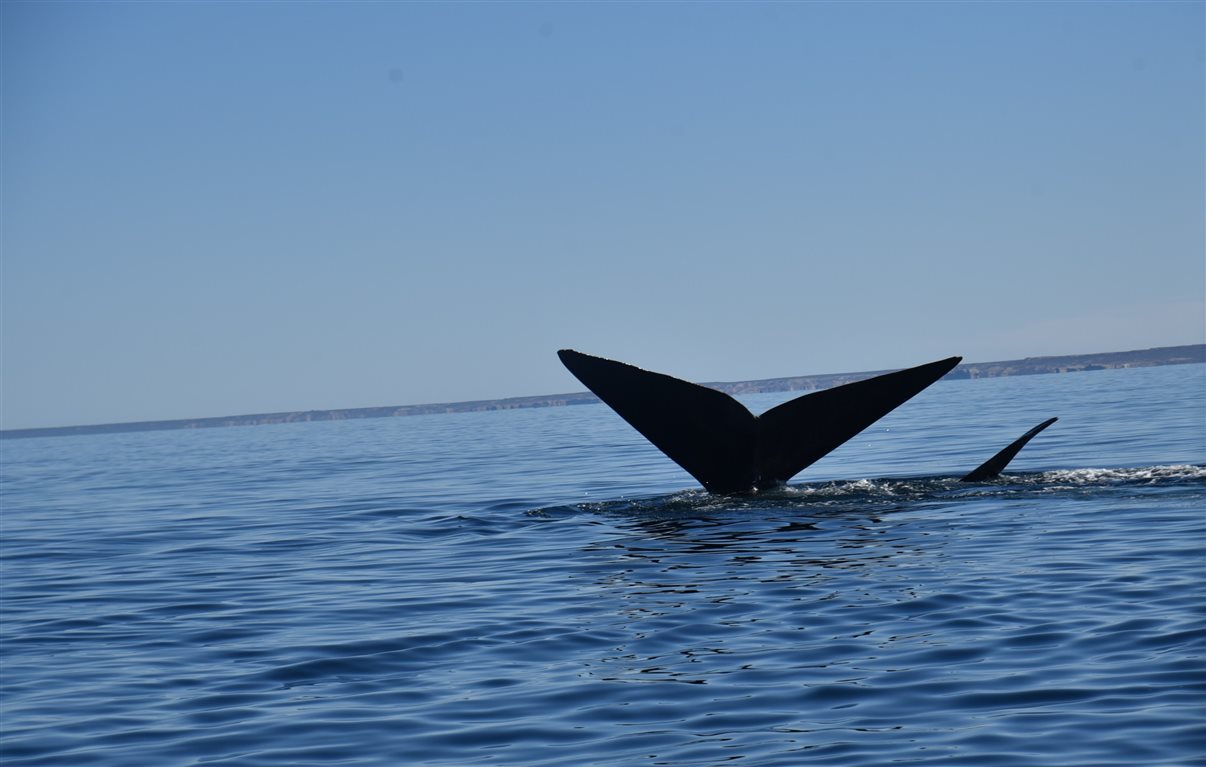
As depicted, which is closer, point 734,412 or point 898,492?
point 734,412

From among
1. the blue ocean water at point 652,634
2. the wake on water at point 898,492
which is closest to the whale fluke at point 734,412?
the blue ocean water at point 652,634

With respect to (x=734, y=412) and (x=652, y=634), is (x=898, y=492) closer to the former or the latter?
(x=734, y=412)

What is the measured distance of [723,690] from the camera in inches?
258

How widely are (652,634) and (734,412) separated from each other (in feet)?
13.0

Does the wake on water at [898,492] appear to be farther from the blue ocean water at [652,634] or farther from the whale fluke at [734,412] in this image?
the whale fluke at [734,412]

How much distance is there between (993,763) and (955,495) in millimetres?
8612

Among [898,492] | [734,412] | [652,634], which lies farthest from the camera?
[898,492]

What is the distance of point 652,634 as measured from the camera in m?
7.96

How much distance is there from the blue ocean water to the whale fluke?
71 centimetres

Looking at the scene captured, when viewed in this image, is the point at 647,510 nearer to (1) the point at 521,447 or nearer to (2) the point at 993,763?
(2) the point at 993,763

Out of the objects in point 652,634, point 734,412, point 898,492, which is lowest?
point 652,634

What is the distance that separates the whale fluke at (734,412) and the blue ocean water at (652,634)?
713 millimetres

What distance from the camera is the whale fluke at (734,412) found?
1097cm

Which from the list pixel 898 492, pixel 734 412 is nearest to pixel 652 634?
pixel 734 412
